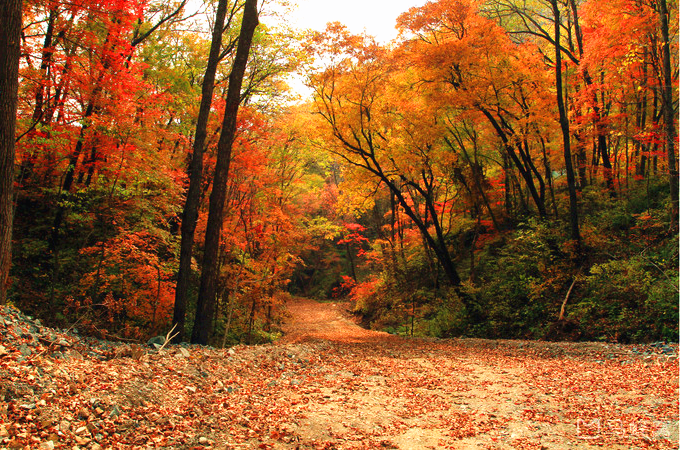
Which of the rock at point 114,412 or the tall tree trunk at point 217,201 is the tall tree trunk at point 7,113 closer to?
the rock at point 114,412

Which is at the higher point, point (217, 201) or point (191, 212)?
point (217, 201)

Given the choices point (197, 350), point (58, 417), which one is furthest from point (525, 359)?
point (58, 417)

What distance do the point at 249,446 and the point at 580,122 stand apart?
1423cm

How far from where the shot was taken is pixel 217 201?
8.05 meters

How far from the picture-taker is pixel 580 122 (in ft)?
43.0

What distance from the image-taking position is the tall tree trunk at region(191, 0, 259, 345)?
7.74 meters

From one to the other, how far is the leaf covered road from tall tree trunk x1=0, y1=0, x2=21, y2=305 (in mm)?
1623

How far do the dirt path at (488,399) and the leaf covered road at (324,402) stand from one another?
0.9 inches

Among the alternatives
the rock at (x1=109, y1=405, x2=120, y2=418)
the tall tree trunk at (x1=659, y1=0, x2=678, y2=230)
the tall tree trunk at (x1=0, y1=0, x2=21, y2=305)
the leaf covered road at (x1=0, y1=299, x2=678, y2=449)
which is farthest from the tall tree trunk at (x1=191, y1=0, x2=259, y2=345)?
the tall tree trunk at (x1=659, y1=0, x2=678, y2=230)

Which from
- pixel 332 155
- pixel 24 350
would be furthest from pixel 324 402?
pixel 332 155

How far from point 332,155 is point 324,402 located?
10.9m

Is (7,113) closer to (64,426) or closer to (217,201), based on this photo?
(217,201)

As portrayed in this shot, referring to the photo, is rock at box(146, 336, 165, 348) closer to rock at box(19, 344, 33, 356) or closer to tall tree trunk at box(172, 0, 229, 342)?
tall tree trunk at box(172, 0, 229, 342)

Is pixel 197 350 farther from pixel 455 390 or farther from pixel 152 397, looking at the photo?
pixel 455 390
